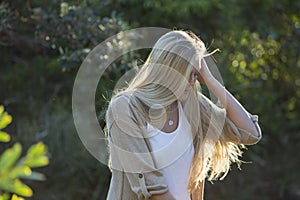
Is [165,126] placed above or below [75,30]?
above

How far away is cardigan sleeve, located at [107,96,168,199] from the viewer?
277cm

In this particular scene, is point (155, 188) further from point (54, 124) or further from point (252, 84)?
point (252, 84)

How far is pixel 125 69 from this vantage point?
496cm

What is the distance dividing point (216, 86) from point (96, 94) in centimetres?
189

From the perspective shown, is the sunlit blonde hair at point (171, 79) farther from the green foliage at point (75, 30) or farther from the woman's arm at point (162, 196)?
the green foliage at point (75, 30)

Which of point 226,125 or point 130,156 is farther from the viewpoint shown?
point 226,125

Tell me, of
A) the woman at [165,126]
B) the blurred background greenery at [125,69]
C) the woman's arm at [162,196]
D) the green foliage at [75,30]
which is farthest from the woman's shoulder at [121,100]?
the green foliage at [75,30]

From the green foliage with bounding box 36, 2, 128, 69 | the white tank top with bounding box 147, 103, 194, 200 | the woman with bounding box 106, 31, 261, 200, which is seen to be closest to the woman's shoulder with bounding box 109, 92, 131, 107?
the woman with bounding box 106, 31, 261, 200

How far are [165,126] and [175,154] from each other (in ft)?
0.41

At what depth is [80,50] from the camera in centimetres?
500

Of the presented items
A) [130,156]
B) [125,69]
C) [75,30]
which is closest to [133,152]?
[130,156]

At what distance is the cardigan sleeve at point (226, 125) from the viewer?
10.2 feet

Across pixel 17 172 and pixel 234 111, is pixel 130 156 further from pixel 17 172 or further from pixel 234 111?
pixel 17 172

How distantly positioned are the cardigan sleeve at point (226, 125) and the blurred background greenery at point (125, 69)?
121 cm
